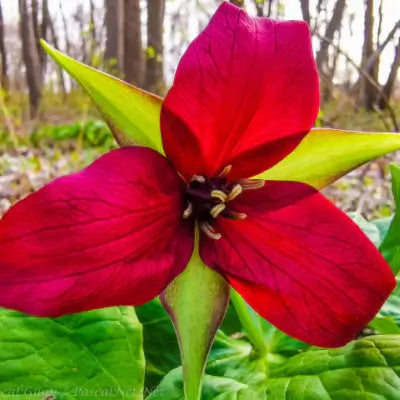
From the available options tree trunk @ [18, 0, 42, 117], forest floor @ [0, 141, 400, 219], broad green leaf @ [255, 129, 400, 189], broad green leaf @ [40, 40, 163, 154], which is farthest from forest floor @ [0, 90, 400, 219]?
broad green leaf @ [40, 40, 163, 154]

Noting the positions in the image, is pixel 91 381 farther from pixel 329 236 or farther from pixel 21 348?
pixel 329 236

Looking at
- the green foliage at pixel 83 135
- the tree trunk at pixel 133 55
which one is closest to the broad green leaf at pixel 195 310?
the green foliage at pixel 83 135

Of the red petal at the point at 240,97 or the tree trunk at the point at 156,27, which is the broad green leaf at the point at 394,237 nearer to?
the red petal at the point at 240,97

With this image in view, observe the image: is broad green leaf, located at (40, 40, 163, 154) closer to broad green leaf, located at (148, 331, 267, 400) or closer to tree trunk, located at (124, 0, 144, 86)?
broad green leaf, located at (148, 331, 267, 400)

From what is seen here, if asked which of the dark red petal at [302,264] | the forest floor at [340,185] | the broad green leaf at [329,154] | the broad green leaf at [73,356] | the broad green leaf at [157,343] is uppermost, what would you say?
the broad green leaf at [329,154]

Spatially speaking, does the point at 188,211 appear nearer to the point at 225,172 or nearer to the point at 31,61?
the point at 225,172

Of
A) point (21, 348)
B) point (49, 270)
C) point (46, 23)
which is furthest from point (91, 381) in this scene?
point (46, 23)
